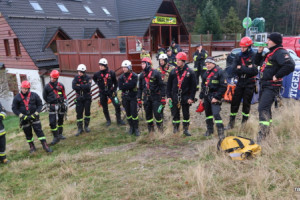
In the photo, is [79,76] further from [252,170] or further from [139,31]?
[139,31]

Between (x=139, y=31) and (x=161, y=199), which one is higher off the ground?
(x=139, y=31)

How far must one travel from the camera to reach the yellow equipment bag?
13.9ft

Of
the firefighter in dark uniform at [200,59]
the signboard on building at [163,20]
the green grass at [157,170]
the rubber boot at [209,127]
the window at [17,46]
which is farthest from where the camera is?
the signboard on building at [163,20]

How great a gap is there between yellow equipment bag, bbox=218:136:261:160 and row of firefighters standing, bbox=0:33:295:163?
0.56 m

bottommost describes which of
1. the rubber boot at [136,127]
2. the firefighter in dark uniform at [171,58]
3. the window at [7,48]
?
the rubber boot at [136,127]

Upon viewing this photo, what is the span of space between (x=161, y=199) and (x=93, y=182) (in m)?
1.42

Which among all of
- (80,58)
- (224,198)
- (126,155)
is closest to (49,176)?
(126,155)

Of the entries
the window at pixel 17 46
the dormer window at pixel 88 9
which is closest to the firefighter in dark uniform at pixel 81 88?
the window at pixel 17 46

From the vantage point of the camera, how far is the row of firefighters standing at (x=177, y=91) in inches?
190

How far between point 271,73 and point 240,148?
1.68 metres

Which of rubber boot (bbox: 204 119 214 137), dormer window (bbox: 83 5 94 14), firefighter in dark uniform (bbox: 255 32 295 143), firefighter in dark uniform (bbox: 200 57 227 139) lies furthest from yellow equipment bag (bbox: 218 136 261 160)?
dormer window (bbox: 83 5 94 14)

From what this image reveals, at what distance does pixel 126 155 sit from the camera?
5.60 m

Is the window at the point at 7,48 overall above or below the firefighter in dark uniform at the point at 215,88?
above

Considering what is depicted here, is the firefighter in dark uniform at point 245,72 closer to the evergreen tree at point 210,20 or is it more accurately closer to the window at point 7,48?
the window at point 7,48
